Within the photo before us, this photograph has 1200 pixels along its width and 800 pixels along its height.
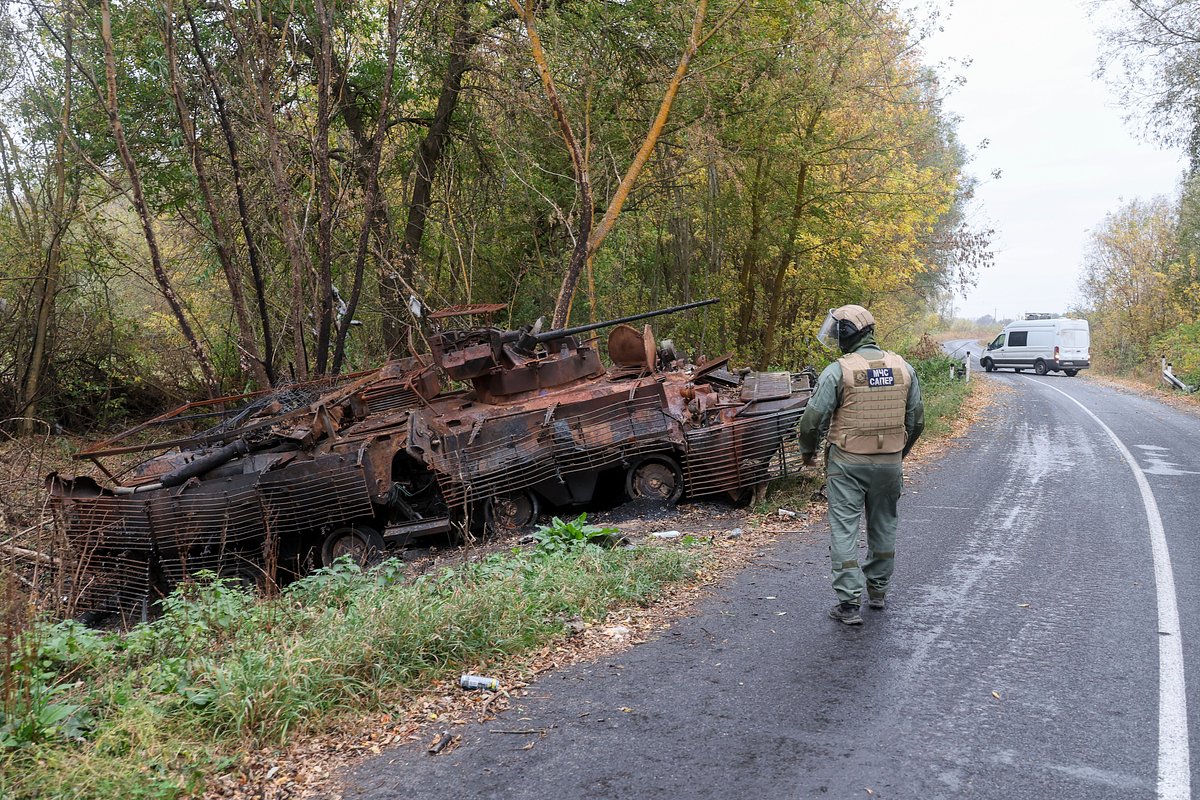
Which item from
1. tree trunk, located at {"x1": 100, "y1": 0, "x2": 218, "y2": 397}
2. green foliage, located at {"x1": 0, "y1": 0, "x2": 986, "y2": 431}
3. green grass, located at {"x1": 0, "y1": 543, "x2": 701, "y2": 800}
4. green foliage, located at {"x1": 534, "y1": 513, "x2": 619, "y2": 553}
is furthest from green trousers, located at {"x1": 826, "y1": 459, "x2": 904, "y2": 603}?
tree trunk, located at {"x1": 100, "y1": 0, "x2": 218, "y2": 397}

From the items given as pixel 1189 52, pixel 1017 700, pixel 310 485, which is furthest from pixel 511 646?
pixel 1189 52

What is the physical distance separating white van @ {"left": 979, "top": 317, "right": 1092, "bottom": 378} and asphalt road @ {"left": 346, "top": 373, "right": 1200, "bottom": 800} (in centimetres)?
2882

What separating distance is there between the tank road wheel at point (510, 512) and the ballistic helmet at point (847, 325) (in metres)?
5.14

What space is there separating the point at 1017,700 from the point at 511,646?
262 cm

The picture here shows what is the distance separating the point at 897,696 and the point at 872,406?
70.4 inches

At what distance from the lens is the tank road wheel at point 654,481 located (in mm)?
10078

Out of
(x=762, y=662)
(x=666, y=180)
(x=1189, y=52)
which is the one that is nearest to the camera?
(x=762, y=662)

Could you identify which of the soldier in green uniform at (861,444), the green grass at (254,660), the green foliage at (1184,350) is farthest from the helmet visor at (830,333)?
the green foliage at (1184,350)

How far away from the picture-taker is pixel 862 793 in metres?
3.43

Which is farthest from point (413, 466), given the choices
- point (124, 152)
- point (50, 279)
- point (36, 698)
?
point (50, 279)

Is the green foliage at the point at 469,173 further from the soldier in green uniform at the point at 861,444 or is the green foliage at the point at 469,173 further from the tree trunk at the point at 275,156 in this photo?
the soldier in green uniform at the point at 861,444

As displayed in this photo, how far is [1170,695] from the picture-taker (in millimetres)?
4250

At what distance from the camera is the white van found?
33156mm

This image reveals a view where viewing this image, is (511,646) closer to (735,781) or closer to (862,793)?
(735,781)
